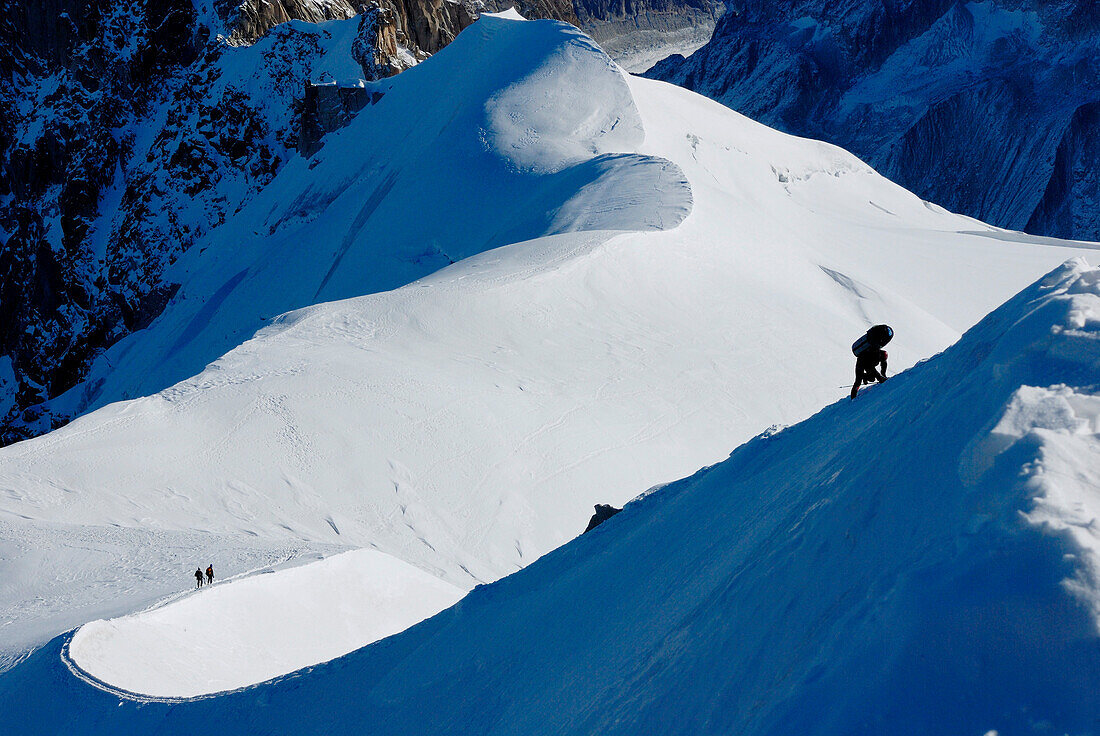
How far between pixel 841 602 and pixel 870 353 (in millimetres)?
3631

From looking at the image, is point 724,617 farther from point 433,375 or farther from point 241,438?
point 433,375

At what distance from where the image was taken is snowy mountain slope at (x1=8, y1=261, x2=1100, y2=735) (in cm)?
274

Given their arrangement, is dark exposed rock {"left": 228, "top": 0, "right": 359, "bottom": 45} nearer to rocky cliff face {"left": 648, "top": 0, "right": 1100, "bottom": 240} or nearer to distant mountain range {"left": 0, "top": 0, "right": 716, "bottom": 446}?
distant mountain range {"left": 0, "top": 0, "right": 716, "bottom": 446}

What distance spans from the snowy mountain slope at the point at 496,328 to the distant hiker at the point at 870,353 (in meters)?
6.38

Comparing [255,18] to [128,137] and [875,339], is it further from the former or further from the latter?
[875,339]

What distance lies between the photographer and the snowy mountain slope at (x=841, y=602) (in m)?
2.74

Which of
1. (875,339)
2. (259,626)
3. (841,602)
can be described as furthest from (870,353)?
(259,626)

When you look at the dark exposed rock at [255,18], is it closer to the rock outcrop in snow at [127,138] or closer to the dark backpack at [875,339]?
the rock outcrop in snow at [127,138]

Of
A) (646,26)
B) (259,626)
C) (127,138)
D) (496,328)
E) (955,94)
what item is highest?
(127,138)

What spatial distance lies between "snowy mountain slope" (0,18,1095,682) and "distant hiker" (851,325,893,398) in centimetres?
638

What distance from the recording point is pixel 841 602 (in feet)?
11.3

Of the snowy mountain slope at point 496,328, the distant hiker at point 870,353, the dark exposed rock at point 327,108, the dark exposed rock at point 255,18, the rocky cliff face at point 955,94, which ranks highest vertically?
the dark exposed rock at point 255,18

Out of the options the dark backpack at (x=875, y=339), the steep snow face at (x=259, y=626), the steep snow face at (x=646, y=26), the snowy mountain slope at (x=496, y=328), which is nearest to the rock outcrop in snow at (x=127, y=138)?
the snowy mountain slope at (x=496, y=328)

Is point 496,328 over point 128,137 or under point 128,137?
under
